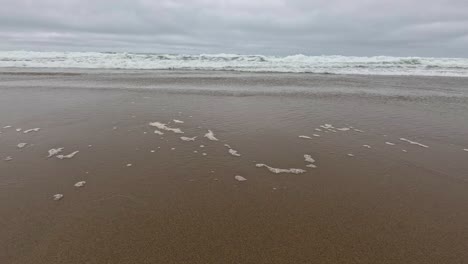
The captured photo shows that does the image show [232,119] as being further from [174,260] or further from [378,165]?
[174,260]

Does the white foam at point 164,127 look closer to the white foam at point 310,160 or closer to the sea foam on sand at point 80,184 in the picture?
the sea foam on sand at point 80,184

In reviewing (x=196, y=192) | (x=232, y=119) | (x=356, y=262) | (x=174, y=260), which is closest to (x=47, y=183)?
(x=196, y=192)

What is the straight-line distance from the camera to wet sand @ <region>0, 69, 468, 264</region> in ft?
10.2

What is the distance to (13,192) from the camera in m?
4.16

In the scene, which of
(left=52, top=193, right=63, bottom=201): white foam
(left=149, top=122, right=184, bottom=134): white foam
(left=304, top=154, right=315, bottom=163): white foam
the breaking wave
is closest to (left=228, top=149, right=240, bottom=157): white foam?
(left=304, top=154, right=315, bottom=163): white foam

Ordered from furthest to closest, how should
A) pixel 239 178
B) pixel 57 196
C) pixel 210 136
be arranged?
pixel 210 136, pixel 239 178, pixel 57 196

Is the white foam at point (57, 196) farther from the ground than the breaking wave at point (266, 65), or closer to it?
closer to it

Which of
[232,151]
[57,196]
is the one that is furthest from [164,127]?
[57,196]

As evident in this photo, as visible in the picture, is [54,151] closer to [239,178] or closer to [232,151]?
[232,151]

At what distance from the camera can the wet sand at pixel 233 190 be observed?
10.2ft

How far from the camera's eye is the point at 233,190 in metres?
4.40

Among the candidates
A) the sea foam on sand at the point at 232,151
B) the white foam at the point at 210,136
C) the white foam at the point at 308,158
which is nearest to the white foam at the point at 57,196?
the sea foam on sand at the point at 232,151

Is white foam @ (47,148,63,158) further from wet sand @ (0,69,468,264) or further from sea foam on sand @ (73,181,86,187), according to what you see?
sea foam on sand @ (73,181,86,187)

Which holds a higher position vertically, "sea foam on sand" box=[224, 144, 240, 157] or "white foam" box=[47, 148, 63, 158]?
"sea foam on sand" box=[224, 144, 240, 157]
